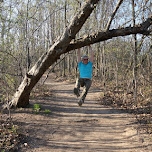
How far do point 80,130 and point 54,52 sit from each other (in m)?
3.12

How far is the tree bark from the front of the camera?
16.7ft

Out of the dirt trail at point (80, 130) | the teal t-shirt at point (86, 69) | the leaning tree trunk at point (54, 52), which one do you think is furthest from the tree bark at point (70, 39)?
the dirt trail at point (80, 130)

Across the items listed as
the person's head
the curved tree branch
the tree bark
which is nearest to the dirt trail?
the tree bark

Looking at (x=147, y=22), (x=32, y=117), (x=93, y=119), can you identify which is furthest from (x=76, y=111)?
(x=147, y=22)

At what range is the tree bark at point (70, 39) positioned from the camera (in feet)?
16.7

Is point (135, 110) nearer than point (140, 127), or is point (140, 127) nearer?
point (140, 127)

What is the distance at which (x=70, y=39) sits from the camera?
5605 millimetres

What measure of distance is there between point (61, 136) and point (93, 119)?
2.09m

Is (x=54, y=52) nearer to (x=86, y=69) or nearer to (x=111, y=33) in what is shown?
(x=86, y=69)

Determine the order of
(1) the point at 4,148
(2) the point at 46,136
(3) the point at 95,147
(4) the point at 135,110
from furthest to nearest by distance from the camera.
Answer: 1. (4) the point at 135,110
2. (2) the point at 46,136
3. (3) the point at 95,147
4. (1) the point at 4,148

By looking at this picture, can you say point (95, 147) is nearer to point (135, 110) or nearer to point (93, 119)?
point (93, 119)

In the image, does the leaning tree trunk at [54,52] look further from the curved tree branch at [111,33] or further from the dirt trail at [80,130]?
the dirt trail at [80,130]

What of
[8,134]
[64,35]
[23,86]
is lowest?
[8,134]

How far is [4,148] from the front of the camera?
434 cm
